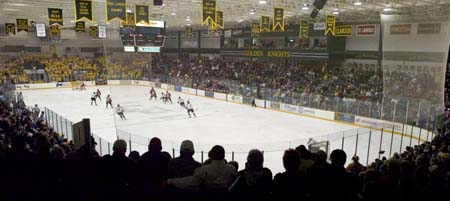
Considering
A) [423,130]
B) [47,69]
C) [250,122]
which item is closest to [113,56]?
[250,122]

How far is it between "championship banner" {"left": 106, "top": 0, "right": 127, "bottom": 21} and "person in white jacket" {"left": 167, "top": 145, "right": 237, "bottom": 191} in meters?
11.3

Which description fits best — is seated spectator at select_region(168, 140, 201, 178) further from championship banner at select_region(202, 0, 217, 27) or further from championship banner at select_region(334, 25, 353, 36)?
championship banner at select_region(334, 25, 353, 36)

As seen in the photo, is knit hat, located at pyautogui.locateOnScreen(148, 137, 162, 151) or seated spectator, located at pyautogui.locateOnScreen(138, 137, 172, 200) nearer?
seated spectator, located at pyautogui.locateOnScreen(138, 137, 172, 200)

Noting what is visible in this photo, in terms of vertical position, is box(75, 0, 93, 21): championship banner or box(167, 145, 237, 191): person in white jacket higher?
box(75, 0, 93, 21): championship banner

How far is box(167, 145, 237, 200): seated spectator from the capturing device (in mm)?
A: 3547

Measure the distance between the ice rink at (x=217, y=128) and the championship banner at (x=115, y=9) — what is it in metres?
4.41

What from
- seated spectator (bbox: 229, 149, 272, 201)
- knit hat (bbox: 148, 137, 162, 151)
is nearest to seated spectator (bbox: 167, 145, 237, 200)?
seated spectator (bbox: 229, 149, 272, 201)

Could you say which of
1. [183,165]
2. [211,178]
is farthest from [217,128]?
[211,178]

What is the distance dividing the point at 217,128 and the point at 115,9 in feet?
25.1

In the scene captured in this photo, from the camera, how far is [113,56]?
2155 centimetres

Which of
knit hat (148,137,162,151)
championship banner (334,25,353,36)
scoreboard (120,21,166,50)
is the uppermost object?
championship banner (334,25,353,36)

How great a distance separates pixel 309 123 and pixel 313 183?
17.1 metres

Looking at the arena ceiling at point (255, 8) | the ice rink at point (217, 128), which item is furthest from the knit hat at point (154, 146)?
the arena ceiling at point (255, 8)

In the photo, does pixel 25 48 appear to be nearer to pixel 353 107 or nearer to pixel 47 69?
pixel 47 69
